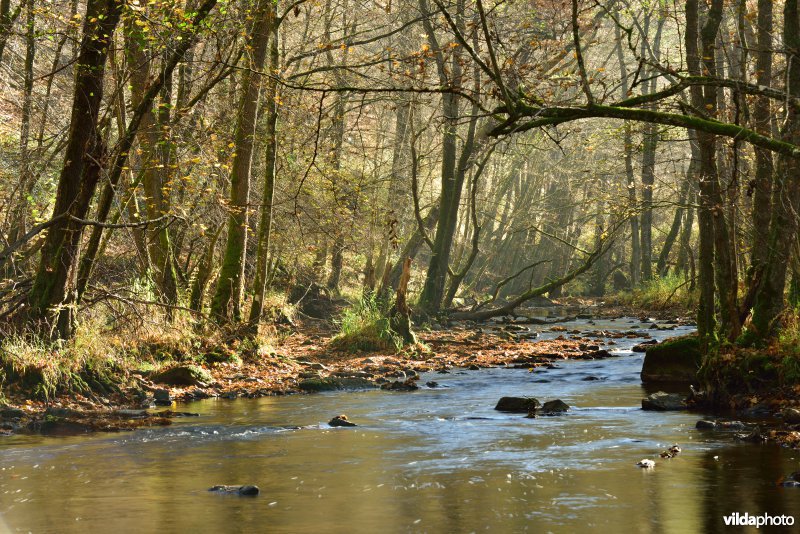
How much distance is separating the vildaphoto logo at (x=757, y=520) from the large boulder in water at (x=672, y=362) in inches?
318

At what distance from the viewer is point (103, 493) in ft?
25.1

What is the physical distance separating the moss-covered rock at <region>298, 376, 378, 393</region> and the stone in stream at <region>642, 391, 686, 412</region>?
4743 millimetres

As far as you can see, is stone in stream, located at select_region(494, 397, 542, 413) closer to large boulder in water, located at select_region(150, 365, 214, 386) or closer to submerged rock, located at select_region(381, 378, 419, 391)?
submerged rock, located at select_region(381, 378, 419, 391)

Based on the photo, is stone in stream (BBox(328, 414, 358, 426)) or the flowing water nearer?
the flowing water

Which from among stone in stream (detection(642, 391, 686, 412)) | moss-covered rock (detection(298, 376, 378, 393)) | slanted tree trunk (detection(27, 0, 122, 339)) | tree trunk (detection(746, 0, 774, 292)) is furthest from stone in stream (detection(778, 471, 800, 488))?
slanted tree trunk (detection(27, 0, 122, 339))

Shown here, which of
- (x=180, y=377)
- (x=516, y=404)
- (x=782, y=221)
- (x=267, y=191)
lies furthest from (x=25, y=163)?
(x=782, y=221)

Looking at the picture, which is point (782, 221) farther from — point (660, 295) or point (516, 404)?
point (660, 295)

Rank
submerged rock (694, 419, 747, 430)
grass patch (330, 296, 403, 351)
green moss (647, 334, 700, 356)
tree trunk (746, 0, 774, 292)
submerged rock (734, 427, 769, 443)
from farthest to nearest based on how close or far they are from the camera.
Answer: grass patch (330, 296, 403, 351)
green moss (647, 334, 700, 356)
tree trunk (746, 0, 774, 292)
submerged rock (694, 419, 747, 430)
submerged rock (734, 427, 769, 443)

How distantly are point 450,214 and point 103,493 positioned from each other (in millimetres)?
18437

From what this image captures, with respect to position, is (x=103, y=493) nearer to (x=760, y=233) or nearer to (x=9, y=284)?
(x=9, y=284)

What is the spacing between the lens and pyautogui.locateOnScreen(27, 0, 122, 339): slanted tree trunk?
38.9 ft

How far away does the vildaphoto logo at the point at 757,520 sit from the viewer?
6422 millimetres

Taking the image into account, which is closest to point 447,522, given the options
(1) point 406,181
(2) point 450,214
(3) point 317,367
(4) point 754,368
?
(4) point 754,368

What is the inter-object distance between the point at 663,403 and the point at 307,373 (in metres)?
6.37
